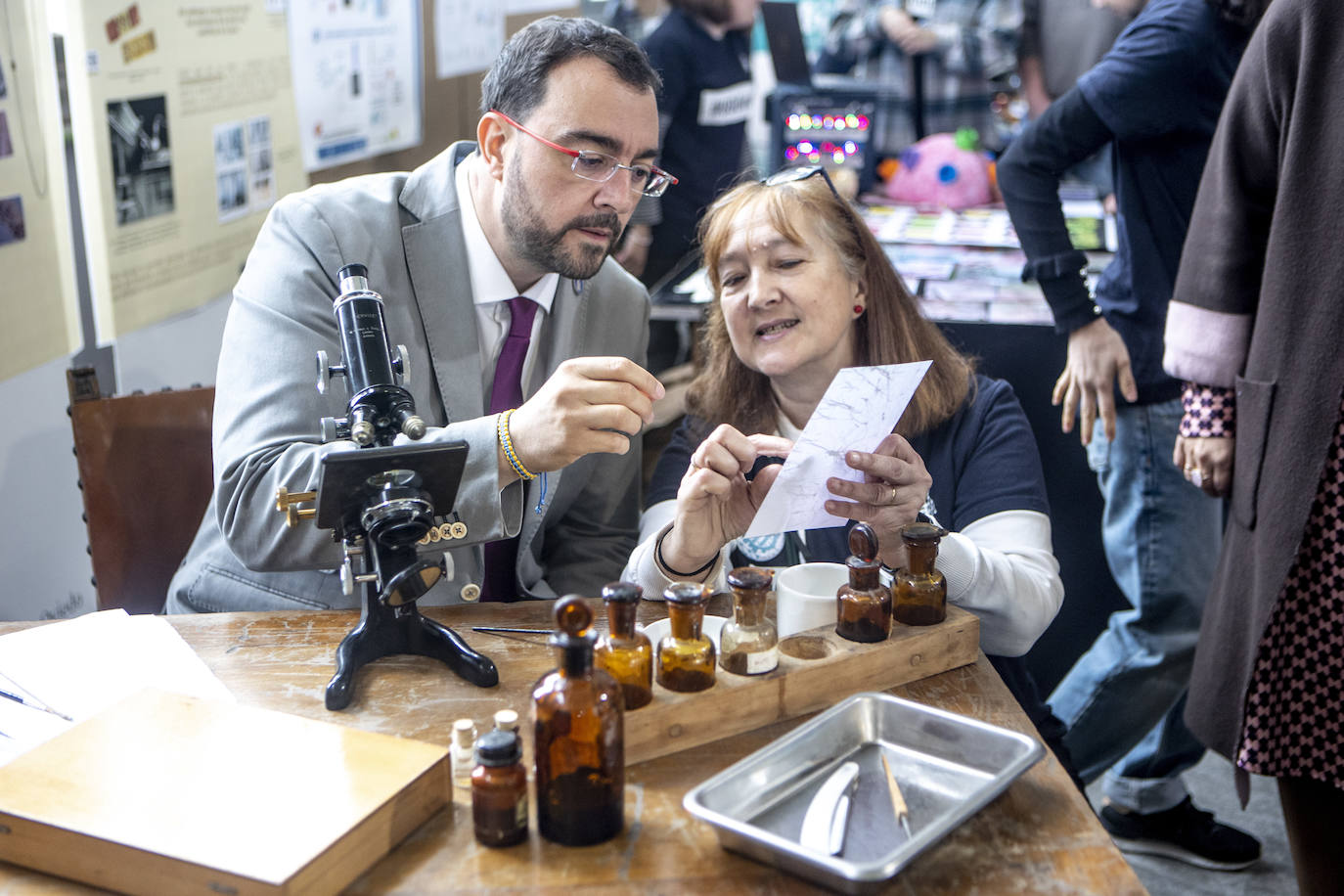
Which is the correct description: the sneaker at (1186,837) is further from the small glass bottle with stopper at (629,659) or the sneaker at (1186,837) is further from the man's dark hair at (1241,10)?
the small glass bottle with stopper at (629,659)

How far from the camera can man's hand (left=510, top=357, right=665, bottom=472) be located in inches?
57.2

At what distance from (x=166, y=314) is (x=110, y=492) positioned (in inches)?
41.5

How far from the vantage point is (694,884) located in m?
1.04

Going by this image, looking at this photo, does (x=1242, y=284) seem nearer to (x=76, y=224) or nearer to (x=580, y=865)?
(x=580, y=865)

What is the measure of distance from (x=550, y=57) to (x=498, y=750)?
1193 mm

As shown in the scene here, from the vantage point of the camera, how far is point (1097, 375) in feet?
7.82

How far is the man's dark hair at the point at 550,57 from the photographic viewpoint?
1.86 metres

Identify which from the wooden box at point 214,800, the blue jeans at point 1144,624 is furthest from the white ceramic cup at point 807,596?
the blue jeans at point 1144,624

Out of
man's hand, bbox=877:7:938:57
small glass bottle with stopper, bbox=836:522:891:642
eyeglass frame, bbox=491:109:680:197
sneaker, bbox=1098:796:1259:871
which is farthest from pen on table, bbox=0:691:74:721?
man's hand, bbox=877:7:938:57

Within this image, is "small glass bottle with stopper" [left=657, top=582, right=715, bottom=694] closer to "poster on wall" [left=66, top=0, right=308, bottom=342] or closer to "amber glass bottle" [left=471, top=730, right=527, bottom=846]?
"amber glass bottle" [left=471, top=730, right=527, bottom=846]

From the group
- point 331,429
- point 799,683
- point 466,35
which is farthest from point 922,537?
point 466,35

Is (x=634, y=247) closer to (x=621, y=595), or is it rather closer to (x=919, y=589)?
(x=919, y=589)

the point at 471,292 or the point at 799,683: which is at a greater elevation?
the point at 471,292

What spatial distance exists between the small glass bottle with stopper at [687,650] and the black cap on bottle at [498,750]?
0.76 feet
